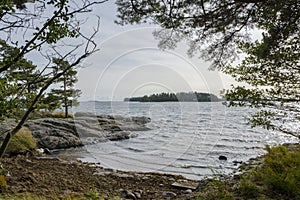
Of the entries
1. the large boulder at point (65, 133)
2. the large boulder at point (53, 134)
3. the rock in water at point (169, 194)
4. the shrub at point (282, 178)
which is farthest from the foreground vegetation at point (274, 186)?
the large boulder at point (65, 133)

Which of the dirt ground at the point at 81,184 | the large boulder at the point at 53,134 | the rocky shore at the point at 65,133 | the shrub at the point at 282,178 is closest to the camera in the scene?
the shrub at the point at 282,178

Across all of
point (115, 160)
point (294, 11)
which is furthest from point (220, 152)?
point (294, 11)

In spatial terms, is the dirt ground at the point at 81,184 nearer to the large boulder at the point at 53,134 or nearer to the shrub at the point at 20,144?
the shrub at the point at 20,144

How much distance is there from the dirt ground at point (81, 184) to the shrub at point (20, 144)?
1638mm

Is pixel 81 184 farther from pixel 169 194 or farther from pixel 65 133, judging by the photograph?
pixel 65 133

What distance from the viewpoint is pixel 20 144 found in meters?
9.52

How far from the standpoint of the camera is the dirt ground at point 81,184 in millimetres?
4793

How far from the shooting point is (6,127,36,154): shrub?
8867 mm

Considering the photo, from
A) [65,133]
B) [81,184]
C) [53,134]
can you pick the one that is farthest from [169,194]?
[65,133]

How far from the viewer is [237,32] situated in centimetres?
409

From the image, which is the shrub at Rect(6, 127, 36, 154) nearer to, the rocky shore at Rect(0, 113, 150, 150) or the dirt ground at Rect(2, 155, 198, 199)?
the rocky shore at Rect(0, 113, 150, 150)

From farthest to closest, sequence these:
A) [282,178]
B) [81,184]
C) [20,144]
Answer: [20,144], [81,184], [282,178]

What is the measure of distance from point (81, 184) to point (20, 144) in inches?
203

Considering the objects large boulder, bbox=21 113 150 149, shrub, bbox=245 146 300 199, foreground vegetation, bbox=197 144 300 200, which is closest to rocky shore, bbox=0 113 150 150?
large boulder, bbox=21 113 150 149
